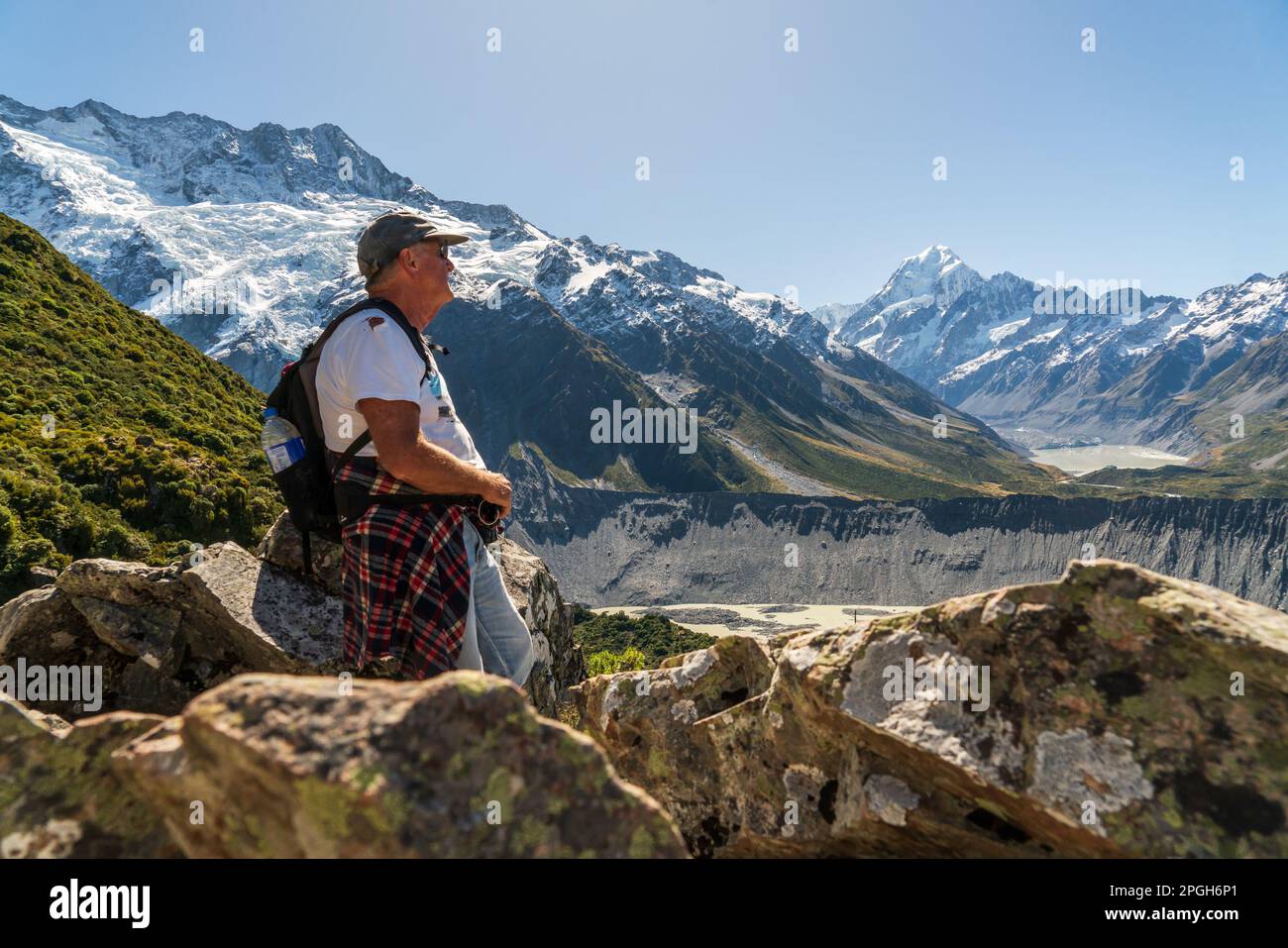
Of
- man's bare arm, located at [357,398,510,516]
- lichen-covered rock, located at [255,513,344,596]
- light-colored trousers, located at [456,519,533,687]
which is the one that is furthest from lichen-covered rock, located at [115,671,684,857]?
lichen-covered rock, located at [255,513,344,596]

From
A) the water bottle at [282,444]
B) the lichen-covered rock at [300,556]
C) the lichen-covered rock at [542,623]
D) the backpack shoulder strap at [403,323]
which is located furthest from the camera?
the lichen-covered rock at [542,623]

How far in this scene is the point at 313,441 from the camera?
582 cm

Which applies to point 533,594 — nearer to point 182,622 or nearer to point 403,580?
point 182,622

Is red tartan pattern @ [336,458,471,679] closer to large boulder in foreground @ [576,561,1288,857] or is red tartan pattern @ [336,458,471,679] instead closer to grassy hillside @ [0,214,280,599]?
large boulder in foreground @ [576,561,1288,857]

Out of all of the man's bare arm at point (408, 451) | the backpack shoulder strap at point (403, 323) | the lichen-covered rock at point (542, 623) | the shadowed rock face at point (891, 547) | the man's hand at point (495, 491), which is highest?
the backpack shoulder strap at point (403, 323)

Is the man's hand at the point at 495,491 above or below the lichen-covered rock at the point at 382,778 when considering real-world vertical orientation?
above

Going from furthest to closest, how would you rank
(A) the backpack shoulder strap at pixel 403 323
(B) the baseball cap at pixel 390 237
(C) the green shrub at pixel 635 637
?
1. (C) the green shrub at pixel 635 637
2. (B) the baseball cap at pixel 390 237
3. (A) the backpack shoulder strap at pixel 403 323

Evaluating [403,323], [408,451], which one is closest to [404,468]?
[408,451]

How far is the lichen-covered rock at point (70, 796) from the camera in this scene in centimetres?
341

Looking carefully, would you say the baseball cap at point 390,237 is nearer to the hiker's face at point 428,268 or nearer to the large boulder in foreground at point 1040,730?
the hiker's face at point 428,268

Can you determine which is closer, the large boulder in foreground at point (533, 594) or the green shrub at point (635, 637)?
the large boulder in foreground at point (533, 594)

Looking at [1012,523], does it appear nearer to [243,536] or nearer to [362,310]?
[243,536]

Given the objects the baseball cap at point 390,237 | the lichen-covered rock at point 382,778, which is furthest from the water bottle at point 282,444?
the lichen-covered rock at point 382,778

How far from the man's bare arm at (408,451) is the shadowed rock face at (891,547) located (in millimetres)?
147202
